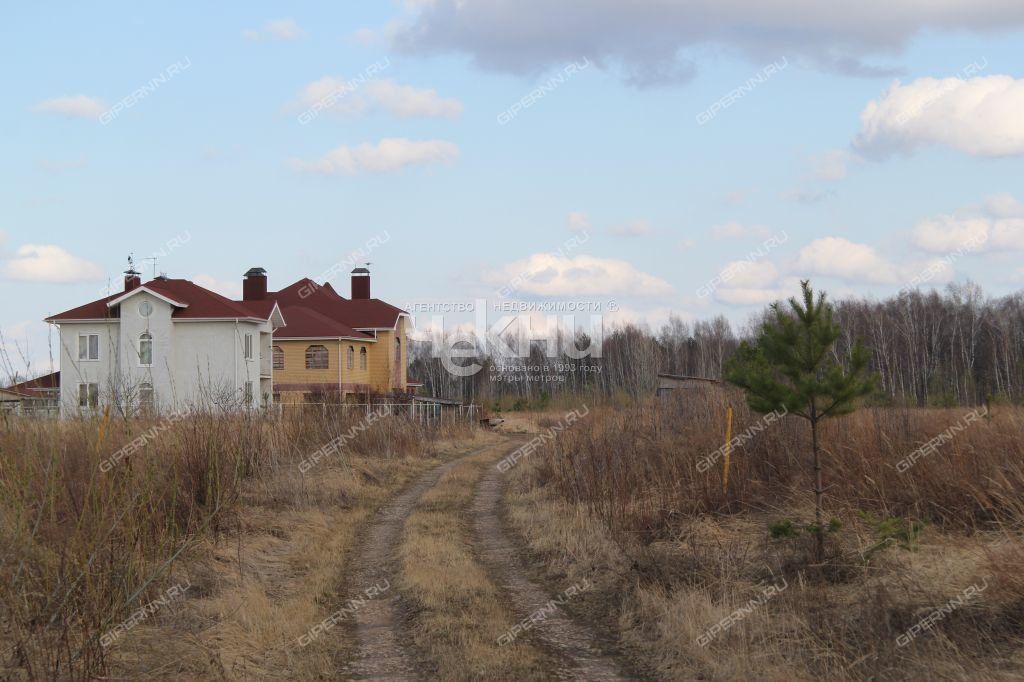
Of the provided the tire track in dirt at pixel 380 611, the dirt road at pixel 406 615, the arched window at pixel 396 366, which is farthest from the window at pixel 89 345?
the dirt road at pixel 406 615

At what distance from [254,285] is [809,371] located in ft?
126

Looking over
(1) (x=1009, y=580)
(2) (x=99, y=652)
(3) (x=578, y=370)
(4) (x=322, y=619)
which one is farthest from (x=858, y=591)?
(3) (x=578, y=370)

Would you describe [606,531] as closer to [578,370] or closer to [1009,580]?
[1009,580]

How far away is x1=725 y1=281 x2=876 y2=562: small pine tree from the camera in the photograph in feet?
25.6

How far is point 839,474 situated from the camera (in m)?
10.3

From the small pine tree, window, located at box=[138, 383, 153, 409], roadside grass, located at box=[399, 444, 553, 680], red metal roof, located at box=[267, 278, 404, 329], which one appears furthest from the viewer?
red metal roof, located at box=[267, 278, 404, 329]

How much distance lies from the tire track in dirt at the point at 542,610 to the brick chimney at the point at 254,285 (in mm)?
31989

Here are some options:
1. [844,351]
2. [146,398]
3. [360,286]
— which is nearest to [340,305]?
[360,286]

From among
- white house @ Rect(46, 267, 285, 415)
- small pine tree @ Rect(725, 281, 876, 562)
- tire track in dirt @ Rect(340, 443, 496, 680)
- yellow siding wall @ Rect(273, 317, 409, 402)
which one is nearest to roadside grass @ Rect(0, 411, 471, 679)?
tire track in dirt @ Rect(340, 443, 496, 680)

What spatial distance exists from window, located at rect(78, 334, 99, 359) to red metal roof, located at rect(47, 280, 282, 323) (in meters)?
0.93

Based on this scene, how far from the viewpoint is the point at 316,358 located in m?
40.5

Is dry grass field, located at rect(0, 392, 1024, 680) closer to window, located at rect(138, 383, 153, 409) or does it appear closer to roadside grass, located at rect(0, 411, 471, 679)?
roadside grass, located at rect(0, 411, 471, 679)

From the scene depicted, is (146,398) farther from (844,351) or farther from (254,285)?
(254,285)

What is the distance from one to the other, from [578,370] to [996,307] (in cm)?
3001
